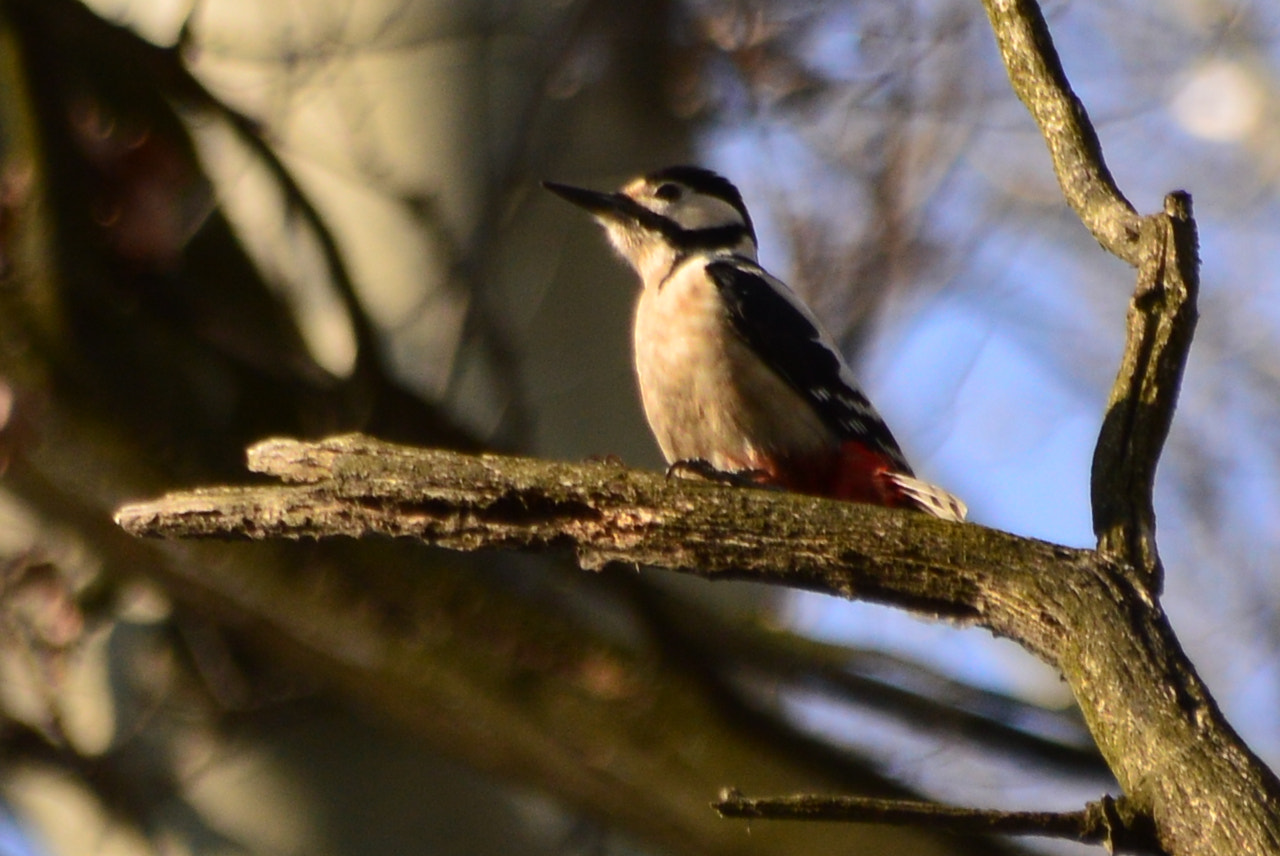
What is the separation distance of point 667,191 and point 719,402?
1158 mm

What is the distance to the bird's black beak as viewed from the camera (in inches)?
197

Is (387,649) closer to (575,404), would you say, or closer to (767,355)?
(575,404)

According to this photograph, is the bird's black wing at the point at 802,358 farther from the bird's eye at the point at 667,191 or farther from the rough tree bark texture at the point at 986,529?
the rough tree bark texture at the point at 986,529

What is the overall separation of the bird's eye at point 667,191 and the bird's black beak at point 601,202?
0.36 ft

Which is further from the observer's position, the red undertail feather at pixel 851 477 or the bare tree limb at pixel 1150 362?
the red undertail feather at pixel 851 477

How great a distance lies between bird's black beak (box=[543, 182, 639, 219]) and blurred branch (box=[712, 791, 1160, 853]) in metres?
3.51

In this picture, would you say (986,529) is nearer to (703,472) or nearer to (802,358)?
(703,472)

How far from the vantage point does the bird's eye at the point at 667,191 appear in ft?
17.0

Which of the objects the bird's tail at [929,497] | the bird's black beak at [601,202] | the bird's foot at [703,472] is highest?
the bird's black beak at [601,202]

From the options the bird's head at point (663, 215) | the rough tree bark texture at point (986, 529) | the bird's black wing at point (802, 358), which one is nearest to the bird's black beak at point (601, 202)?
the bird's head at point (663, 215)

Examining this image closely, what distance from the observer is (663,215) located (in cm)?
517

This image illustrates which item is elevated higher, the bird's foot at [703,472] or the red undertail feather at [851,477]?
the red undertail feather at [851,477]

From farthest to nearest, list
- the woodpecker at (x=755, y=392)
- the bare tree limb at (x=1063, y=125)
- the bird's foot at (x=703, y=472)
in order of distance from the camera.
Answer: the woodpecker at (x=755, y=392), the bird's foot at (x=703, y=472), the bare tree limb at (x=1063, y=125)

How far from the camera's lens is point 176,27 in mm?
4945
